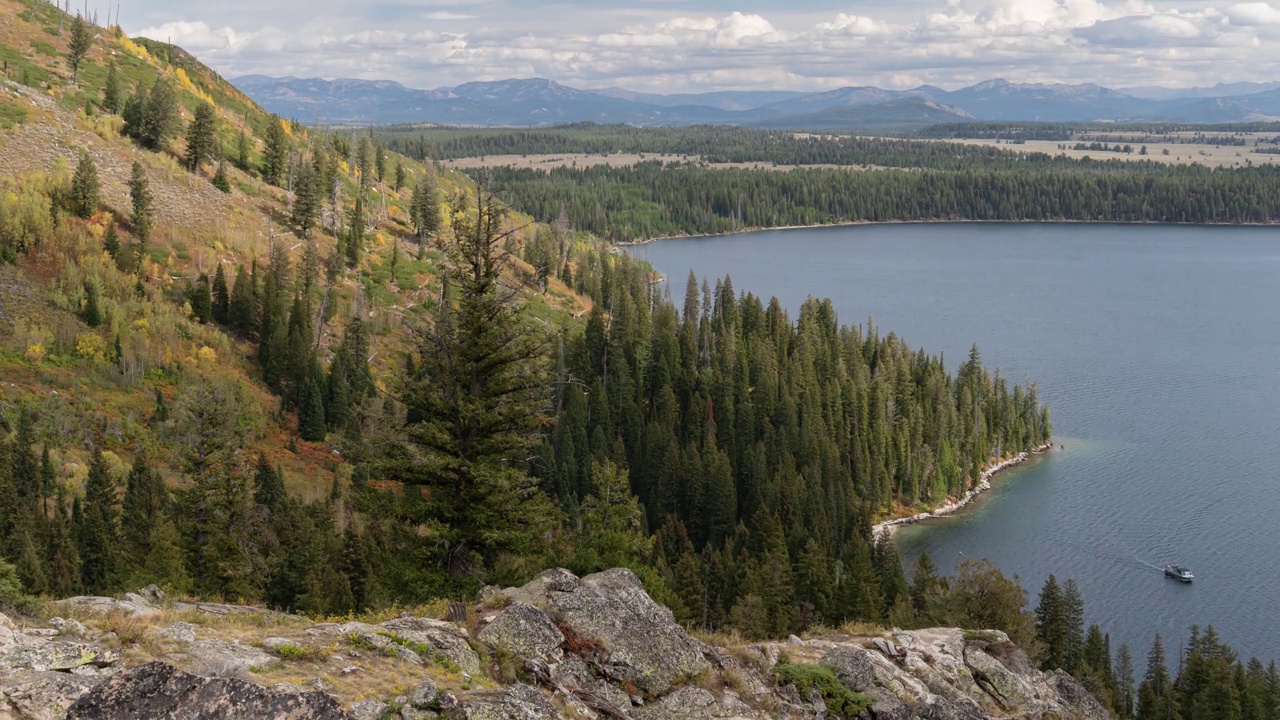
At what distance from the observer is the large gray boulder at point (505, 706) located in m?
16.2

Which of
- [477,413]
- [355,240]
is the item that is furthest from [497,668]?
[355,240]

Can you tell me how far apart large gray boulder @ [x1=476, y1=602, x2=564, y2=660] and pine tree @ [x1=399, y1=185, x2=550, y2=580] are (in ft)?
27.1

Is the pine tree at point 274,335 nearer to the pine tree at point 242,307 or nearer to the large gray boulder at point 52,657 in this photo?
the pine tree at point 242,307

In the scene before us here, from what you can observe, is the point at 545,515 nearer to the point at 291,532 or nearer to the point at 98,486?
the point at 291,532

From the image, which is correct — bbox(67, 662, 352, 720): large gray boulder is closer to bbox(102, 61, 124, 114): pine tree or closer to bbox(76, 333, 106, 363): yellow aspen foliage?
bbox(76, 333, 106, 363): yellow aspen foliage

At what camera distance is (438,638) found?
1919cm

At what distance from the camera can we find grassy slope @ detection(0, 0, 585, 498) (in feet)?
209

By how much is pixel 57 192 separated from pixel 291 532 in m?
43.7

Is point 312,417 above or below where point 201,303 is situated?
below

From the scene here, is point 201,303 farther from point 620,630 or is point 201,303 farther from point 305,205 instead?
point 620,630

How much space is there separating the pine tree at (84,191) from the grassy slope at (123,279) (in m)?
1.38

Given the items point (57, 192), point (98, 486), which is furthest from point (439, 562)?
point (57, 192)

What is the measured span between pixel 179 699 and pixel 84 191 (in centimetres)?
7575

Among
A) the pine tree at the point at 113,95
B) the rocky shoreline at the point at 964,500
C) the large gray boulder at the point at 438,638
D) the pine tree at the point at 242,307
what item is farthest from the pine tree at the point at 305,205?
the large gray boulder at the point at 438,638
